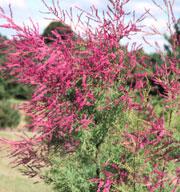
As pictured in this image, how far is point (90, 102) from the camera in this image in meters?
6.02

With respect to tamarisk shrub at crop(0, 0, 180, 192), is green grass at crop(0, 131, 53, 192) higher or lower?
lower

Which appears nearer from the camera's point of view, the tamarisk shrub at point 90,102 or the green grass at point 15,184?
the tamarisk shrub at point 90,102

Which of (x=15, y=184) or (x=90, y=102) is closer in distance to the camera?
(x=90, y=102)

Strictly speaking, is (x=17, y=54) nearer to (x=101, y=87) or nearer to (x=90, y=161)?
(x=101, y=87)

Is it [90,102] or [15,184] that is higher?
[90,102]

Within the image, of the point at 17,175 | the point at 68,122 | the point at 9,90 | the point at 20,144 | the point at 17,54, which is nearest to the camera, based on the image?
the point at 17,54

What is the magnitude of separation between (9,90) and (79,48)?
134 feet

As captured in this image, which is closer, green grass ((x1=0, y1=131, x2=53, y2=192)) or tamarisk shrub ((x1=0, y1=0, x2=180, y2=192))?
tamarisk shrub ((x1=0, y1=0, x2=180, y2=192))

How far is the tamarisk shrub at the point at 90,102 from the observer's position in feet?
17.9

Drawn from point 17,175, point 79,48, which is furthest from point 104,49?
point 17,175

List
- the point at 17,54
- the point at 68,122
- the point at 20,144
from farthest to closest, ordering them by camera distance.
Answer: the point at 20,144, the point at 68,122, the point at 17,54

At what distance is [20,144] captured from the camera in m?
6.12

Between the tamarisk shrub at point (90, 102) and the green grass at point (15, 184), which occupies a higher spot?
the tamarisk shrub at point (90, 102)

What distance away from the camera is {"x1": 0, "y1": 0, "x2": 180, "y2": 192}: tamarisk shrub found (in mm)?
5449
